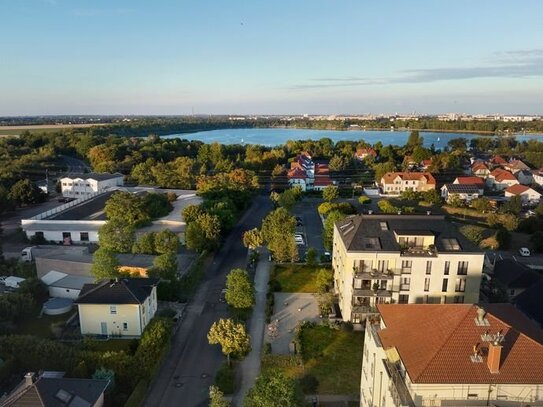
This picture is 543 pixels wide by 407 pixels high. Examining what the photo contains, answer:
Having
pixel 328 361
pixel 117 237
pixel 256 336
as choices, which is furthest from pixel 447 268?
pixel 117 237

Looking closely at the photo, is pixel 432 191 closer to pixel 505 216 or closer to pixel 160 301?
pixel 505 216

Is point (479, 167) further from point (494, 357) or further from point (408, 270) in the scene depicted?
point (494, 357)

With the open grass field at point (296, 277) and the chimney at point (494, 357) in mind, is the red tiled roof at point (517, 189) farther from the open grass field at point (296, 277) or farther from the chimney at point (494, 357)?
the chimney at point (494, 357)

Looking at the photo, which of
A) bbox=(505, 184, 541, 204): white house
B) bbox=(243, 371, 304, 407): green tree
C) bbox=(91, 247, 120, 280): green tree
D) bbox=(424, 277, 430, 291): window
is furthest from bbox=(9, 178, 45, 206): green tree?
bbox=(505, 184, 541, 204): white house

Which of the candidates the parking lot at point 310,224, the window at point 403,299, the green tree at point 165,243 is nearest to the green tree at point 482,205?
the parking lot at point 310,224

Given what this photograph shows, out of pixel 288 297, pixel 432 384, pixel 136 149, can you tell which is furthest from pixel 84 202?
pixel 432 384
